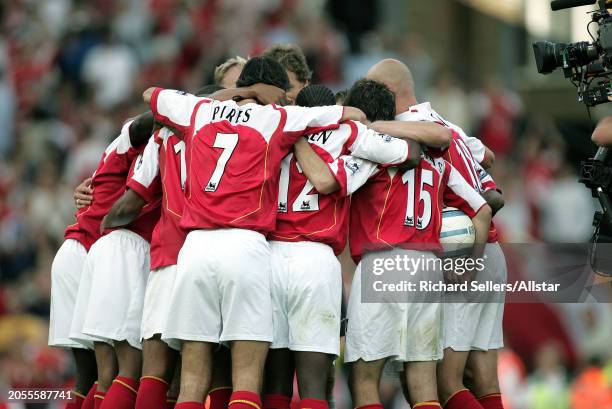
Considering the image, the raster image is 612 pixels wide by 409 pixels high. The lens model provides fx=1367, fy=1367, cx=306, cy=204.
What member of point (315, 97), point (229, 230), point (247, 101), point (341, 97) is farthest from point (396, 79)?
point (229, 230)

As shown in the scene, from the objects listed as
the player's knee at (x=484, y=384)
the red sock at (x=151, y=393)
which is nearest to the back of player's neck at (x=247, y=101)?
the red sock at (x=151, y=393)

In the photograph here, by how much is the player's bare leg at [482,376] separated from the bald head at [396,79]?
182 cm

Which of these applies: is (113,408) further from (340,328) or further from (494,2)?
(494,2)

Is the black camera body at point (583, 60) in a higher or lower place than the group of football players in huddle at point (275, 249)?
higher

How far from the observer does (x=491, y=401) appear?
9516 mm

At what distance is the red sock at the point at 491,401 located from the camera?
9.51 meters

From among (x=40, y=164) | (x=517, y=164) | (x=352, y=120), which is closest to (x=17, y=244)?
(x=40, y=164)

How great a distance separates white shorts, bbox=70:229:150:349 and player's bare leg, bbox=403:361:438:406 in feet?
6.10

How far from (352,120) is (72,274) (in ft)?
7.96

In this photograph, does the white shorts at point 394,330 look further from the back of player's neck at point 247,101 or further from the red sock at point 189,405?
the back of player's neck at point 247,101

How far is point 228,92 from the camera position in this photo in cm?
912

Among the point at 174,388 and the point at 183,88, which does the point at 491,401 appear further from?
the point at 183,88

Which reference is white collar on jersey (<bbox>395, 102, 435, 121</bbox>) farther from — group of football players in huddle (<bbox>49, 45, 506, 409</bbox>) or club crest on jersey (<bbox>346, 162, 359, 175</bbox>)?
club crest on jersey (<bbox>346, 162, 359, 175</bbox>)

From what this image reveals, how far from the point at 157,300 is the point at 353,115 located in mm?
1766
